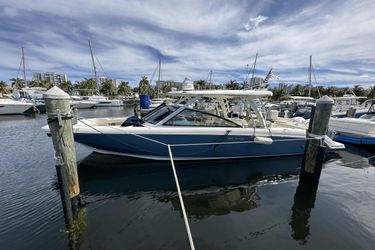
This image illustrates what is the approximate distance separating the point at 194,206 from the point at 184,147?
2430 mm

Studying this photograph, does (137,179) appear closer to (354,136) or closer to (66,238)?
(66,238)

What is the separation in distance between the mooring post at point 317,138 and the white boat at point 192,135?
4.04ft

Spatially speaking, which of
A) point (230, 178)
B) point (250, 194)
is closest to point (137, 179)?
point (230, 178)

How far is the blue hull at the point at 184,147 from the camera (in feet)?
22.5

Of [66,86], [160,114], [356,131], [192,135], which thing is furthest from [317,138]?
[66,86]

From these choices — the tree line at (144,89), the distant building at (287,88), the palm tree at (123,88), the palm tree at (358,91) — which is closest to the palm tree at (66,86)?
the tree line at (144,89)

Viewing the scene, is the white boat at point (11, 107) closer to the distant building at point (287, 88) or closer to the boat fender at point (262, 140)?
the boat fender at point (262, 140)

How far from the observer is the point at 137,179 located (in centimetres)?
664

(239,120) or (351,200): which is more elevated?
(239,120)

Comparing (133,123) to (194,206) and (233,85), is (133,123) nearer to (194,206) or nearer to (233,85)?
(194,206)

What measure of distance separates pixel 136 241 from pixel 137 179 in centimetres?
283

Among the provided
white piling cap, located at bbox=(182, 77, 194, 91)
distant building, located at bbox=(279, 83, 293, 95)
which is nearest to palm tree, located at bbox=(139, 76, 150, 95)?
distant building, located at bbox=(279, 83, 293, 95)

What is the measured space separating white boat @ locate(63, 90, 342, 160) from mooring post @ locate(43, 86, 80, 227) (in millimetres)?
2576

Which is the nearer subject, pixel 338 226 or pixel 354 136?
pixel 338 226
